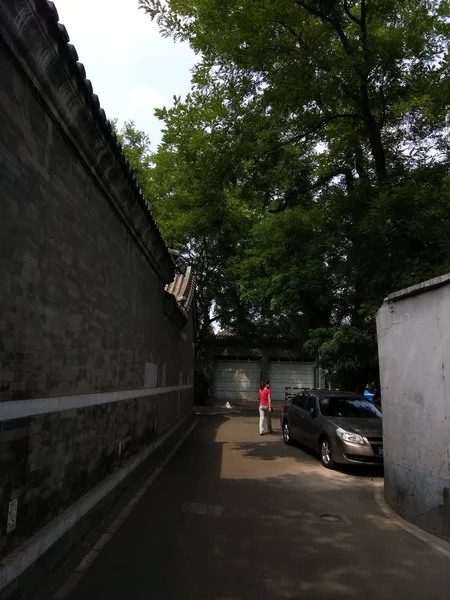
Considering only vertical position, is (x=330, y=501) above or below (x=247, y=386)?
below

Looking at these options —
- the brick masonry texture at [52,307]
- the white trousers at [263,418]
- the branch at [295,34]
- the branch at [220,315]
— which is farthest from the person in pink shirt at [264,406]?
the branch at [220,315]

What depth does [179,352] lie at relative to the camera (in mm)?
16734

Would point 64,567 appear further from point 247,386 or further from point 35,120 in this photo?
point 247,386

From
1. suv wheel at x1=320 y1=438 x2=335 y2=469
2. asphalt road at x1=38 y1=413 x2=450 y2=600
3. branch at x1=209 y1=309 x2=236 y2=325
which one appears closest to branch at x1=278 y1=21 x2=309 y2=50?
suv wheel at x1=320 y1=438 x2=335 y2=469

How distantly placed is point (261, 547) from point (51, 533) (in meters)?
2.19

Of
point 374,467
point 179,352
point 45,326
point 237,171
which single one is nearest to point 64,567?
point 45,326

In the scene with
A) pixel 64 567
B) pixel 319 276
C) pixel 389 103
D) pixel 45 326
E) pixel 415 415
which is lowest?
pixel 64 567

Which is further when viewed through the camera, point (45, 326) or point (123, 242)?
point (123, 242)

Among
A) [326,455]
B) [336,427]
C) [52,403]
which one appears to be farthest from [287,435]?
[52,403]

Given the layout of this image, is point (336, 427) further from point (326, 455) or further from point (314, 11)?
point (314, 11)

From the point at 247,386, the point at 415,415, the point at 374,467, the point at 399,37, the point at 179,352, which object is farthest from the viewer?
the point at 247,386

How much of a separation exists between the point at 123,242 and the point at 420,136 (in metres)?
7.95

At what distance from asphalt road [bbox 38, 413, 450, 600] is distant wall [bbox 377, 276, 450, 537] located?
0.46 meters

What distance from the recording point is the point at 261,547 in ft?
17.1
